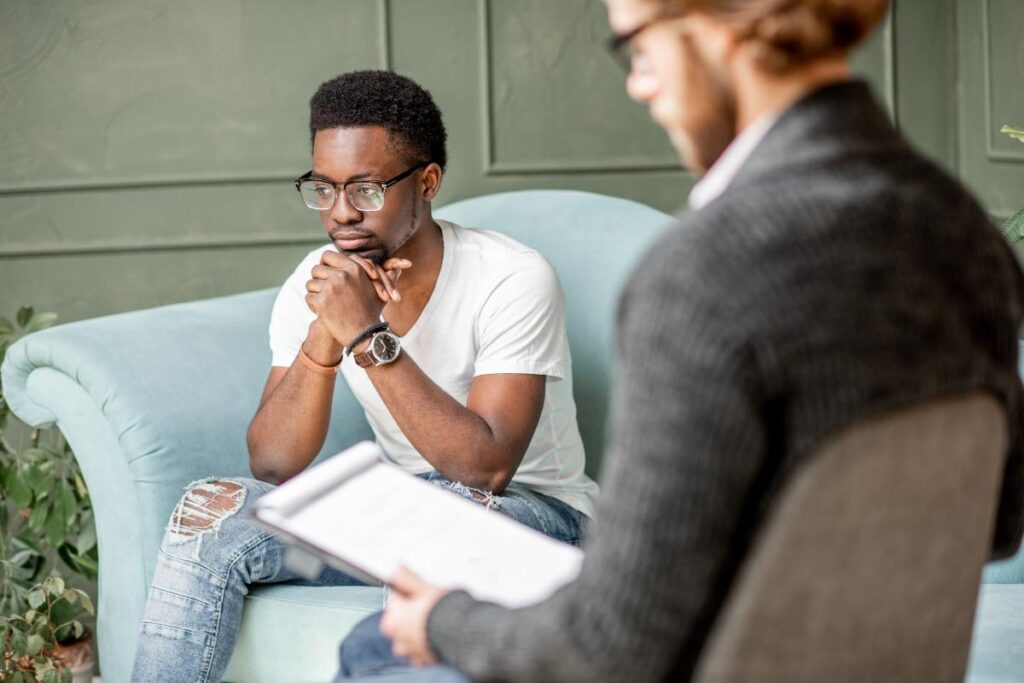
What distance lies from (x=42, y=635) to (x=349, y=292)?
1.00 meters

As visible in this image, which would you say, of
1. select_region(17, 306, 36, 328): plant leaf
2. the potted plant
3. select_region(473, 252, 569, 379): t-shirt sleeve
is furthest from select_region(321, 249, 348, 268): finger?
select_region(17, 306, 36, 328): plant leaf

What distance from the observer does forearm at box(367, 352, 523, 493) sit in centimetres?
171

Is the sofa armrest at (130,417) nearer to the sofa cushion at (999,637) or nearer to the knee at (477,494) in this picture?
the knee at (477,494)

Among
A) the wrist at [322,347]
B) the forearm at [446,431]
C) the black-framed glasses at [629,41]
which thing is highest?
the black-framed glasses at [629,41]

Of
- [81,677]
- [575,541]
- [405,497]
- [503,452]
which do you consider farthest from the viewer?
[81,677]

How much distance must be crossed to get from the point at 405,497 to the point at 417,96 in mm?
1066

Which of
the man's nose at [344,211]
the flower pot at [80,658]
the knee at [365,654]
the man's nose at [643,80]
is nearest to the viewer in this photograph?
the man's nose at [643,80]

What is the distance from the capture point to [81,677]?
242 cm

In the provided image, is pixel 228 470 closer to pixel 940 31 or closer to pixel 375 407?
pixel 375 407

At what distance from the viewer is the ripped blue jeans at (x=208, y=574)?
1.64 m

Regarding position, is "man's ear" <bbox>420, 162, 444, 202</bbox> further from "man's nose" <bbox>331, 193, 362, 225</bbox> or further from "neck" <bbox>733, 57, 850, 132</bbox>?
"neck" <bbox>733, 57, 850, 132</bbox>

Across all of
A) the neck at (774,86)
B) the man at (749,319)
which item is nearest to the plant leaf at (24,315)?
the man at (749,319)

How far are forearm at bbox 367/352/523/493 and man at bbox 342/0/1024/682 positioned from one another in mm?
858

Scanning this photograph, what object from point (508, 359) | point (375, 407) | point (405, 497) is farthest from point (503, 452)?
point (405, 497)
